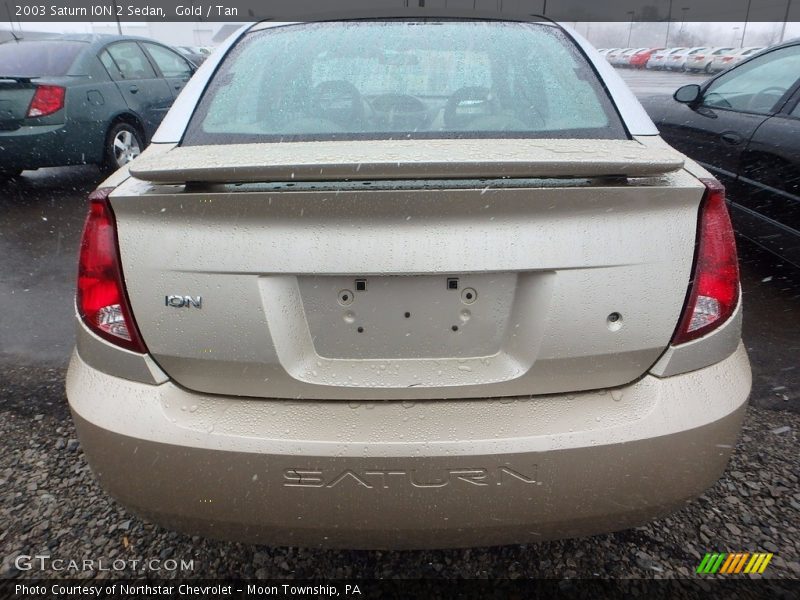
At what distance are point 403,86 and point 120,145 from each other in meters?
5.29

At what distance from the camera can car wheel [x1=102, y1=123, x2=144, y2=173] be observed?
19.8ft

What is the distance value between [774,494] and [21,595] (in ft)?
8.26

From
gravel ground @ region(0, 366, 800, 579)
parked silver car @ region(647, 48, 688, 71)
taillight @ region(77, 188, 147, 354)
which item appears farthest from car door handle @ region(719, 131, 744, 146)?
parked silver car @ region(647, 48, 688, 71)

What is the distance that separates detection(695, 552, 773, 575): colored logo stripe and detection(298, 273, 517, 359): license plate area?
1.11 metres

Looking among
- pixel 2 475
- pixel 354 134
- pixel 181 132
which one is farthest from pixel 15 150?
pixel 354 134

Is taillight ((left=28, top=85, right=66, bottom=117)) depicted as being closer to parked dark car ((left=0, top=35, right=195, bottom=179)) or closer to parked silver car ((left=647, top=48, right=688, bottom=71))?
parked dark car ((left=0, top=35, right=195, bottom=179))

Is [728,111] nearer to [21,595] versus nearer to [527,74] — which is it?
[527,74]

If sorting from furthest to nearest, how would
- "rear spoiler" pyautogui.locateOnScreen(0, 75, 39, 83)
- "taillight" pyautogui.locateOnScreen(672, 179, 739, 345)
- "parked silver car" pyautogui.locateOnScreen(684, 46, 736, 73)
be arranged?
"parked silver car" pyautogui.locateOnScreen(684, 46, 736, 73) → "rear spoiler" pyautogui.locateOnScreen(0, 75, 39, 83) → "taillight" pyautogui.locateOnScreen(672, 179, 739, 345)

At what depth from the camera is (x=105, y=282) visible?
1.40 metres

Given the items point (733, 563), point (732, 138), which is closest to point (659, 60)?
point (732, 138)

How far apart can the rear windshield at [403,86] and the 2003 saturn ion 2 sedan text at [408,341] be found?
0.33 m

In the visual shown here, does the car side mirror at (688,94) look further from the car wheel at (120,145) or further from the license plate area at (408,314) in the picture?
the car wheel at (120,145)

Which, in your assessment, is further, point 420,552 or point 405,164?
point 420,552

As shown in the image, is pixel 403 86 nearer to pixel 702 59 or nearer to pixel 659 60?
pixel 702 59
